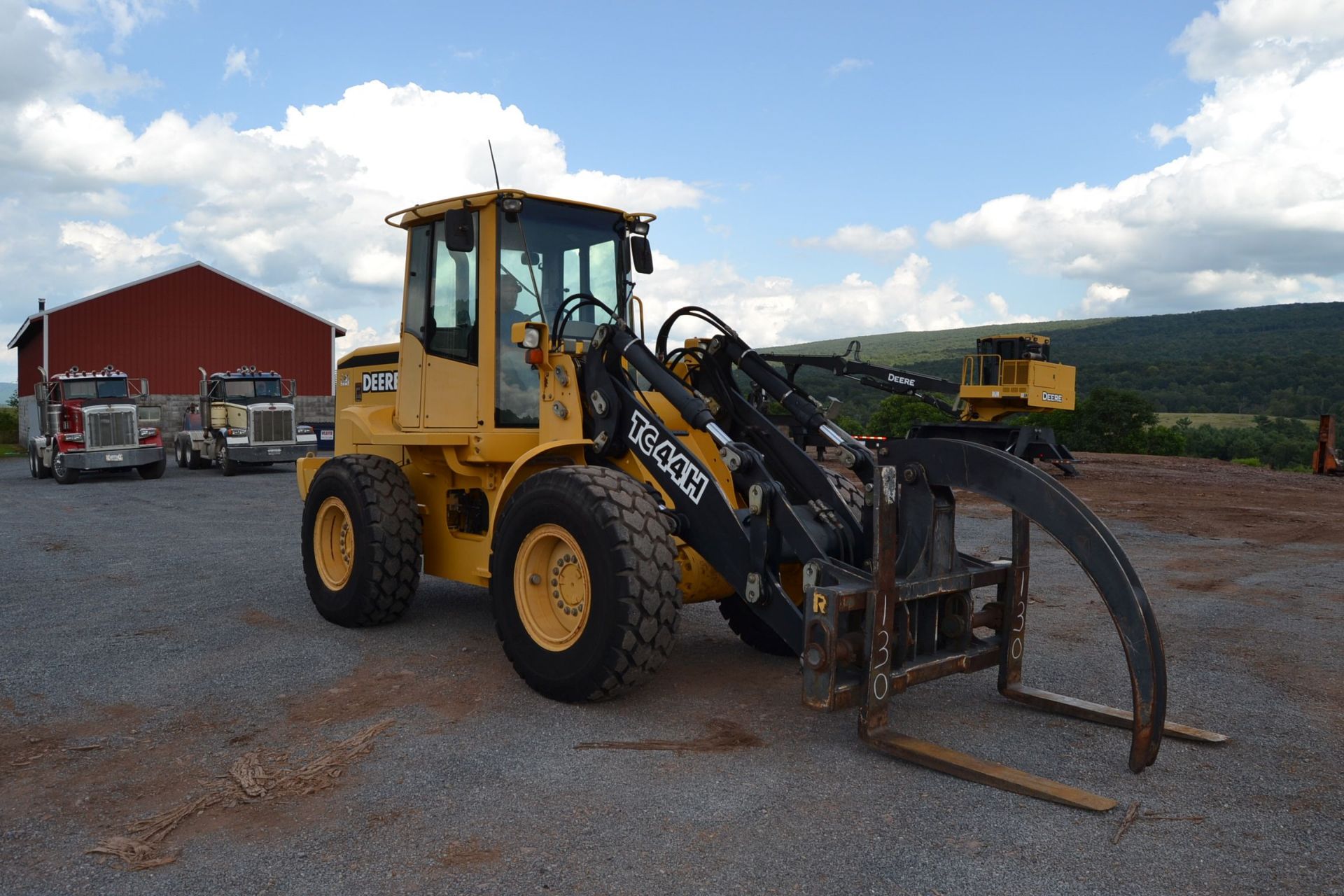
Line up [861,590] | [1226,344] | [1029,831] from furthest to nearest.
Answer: [1226,344] < [861,590] < [1029,831]

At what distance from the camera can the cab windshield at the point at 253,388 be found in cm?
2362

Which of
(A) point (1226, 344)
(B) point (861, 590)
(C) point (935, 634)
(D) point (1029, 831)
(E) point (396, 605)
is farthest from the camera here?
(A) point (1226, 344)

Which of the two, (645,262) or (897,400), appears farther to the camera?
(897,400)

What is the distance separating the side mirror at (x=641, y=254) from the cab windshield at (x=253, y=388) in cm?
1929

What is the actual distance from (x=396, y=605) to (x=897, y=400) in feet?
63.5

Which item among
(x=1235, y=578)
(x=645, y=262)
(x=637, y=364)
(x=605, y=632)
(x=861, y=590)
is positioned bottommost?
(x=1235, y=578)

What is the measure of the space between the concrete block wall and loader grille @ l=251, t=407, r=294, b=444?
5640mm

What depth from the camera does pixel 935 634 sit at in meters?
4.82

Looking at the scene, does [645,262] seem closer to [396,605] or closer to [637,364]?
[637,364]

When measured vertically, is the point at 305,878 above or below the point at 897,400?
below

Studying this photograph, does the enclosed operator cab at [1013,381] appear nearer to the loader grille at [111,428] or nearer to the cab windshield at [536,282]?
the cab windshield at [536,282]

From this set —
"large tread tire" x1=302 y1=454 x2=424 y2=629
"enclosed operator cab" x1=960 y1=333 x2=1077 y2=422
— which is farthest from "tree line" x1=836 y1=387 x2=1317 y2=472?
"large tread tire" x1=302 y1=454 x2=424 y2=629

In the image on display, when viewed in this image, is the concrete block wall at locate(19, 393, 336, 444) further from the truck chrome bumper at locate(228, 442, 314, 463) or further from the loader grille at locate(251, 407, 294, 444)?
the truck chrome bumper at locate(228, 442, 314, 463)

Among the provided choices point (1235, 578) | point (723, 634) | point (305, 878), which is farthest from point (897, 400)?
point (305, 878)
